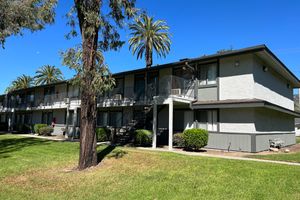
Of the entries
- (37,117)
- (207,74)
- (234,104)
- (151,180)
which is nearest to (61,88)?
(37,117)

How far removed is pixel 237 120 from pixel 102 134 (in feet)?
34.6

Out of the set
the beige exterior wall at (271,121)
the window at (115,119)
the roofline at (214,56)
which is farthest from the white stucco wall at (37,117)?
the beige exterior wall at (271,121)

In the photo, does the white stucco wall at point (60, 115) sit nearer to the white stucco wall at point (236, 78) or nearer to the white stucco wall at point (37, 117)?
the white stucco wall at point (37, 117)

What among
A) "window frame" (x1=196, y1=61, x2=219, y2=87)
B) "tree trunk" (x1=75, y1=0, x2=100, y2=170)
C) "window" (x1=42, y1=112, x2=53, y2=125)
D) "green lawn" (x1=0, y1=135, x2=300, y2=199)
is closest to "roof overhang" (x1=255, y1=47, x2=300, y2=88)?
"window frame" (x1=196, y1=61, x2=219, y2=87)

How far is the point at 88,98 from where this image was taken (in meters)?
10.8

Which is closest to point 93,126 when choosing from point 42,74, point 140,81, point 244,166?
point 244,166

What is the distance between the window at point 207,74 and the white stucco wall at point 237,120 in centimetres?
219

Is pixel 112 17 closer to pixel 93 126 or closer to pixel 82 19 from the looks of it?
pixel 82 19

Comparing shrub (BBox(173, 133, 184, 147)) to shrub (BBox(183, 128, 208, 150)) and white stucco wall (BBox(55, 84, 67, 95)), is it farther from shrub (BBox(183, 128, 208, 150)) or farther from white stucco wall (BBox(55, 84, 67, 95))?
white stucco wall (BBox(55, 84, 67, 95))

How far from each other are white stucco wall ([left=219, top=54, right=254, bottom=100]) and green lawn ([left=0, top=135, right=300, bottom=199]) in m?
6.56

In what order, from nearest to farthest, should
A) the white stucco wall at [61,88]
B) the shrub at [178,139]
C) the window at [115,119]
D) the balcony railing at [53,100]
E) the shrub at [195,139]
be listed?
the shrub at [195,139], the shrub at [178,139], the window at [115,119], the balcony railing at [53,100], the white stucco wall at [61,88]

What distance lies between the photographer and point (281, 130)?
21.2 m

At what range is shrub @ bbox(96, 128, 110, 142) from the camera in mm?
21189

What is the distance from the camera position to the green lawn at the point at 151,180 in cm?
746
